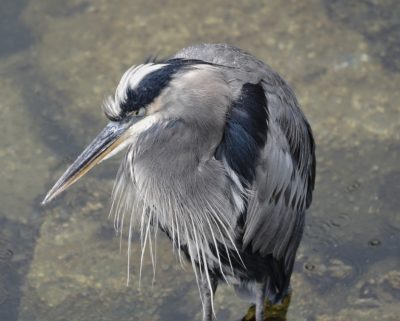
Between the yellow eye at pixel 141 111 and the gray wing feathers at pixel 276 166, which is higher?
the yellow eye at pixel 141 111

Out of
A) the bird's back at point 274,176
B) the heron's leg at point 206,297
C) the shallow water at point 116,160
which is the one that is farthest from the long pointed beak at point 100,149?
the shallow water at point 116,160

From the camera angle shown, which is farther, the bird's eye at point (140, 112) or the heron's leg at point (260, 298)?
the heron's leg at point (260, 298)

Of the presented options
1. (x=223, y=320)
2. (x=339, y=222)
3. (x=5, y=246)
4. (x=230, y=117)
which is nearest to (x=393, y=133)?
(x=339, y=222)

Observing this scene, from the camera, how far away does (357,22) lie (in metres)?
6.58

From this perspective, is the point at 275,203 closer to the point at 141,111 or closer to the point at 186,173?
the point at 186,173

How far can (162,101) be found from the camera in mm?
3859

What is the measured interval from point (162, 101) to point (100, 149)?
1.28ft

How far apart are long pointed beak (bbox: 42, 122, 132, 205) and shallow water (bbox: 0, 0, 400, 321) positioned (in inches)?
44.2

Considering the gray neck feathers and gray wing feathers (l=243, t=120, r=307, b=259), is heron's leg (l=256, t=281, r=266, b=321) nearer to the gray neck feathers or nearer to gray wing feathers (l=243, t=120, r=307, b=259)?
gray wing feathers (l=243, t=120, r=307, b=259)

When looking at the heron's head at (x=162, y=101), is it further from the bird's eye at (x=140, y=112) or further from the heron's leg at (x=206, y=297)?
the heron's leg at (x=206, y=297)

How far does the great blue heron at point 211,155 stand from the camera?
3.90m

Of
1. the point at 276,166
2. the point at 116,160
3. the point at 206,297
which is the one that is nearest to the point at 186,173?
the point at 276,166

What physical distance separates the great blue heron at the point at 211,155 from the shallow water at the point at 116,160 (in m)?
0.63

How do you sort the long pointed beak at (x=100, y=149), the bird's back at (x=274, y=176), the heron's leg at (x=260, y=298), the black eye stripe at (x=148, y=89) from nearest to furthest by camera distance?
the black eye stripe at (x=148, y=89), the long pointed beak at (x=100, y=149), the bird's back at (x=274, y=176), the heron's leg at (x=260, y=298)
